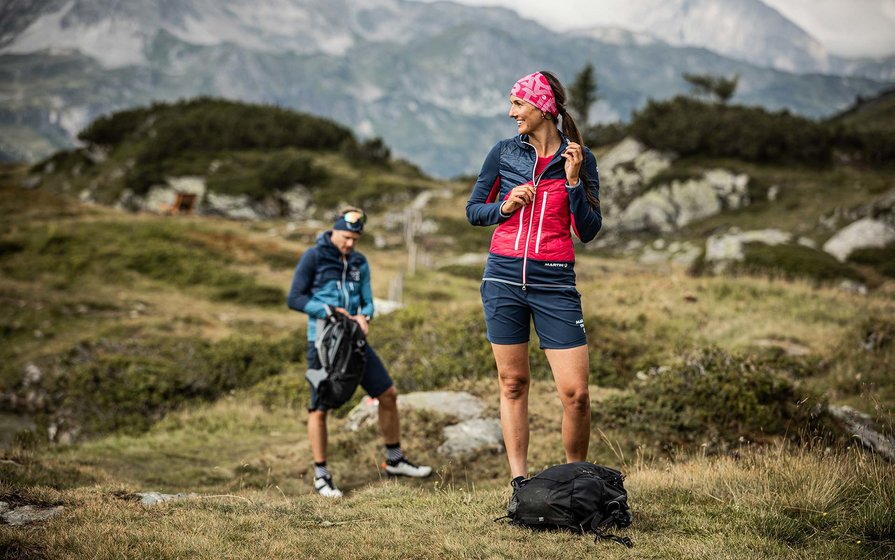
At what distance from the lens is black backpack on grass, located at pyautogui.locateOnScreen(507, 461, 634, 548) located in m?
3.89

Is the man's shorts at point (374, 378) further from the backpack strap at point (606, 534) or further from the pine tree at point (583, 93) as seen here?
the pine tree at point (583, 93)

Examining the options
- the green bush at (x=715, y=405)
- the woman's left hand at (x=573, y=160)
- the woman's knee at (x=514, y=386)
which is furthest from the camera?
the green bush at (x=715, y=405)

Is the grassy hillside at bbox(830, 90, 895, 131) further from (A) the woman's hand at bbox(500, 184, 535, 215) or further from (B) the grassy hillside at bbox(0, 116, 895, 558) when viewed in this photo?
(A) the woman's hand at bbox(500, 184, 535, 215)

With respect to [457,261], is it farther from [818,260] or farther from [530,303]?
[530,303]

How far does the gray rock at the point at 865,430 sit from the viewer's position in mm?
5898

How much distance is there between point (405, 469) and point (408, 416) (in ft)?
4.40

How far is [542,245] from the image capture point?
436 centimetres

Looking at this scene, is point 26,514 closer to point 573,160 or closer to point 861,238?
point 573,160

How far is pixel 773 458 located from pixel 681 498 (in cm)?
129

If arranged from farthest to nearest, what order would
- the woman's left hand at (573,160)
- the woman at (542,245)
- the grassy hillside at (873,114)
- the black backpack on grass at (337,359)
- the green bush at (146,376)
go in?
the grassy hillside at (873,114) → the green bush at (146,376) → the black backpack on grass at (337,359) → the woman at (542,245) → the woman's left hand at (573,160)

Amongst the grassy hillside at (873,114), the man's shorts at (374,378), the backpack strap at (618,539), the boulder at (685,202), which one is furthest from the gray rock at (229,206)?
the grassy hillside at (873,114)

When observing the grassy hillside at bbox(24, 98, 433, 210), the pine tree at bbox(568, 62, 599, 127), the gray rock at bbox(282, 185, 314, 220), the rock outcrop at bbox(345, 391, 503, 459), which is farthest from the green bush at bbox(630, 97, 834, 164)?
the rock outcrop at bbox(345, 391, 503, 459)

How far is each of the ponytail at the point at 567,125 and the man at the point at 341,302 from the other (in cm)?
263

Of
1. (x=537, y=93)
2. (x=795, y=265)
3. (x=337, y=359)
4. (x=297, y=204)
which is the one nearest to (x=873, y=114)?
(x=297, y=204)
